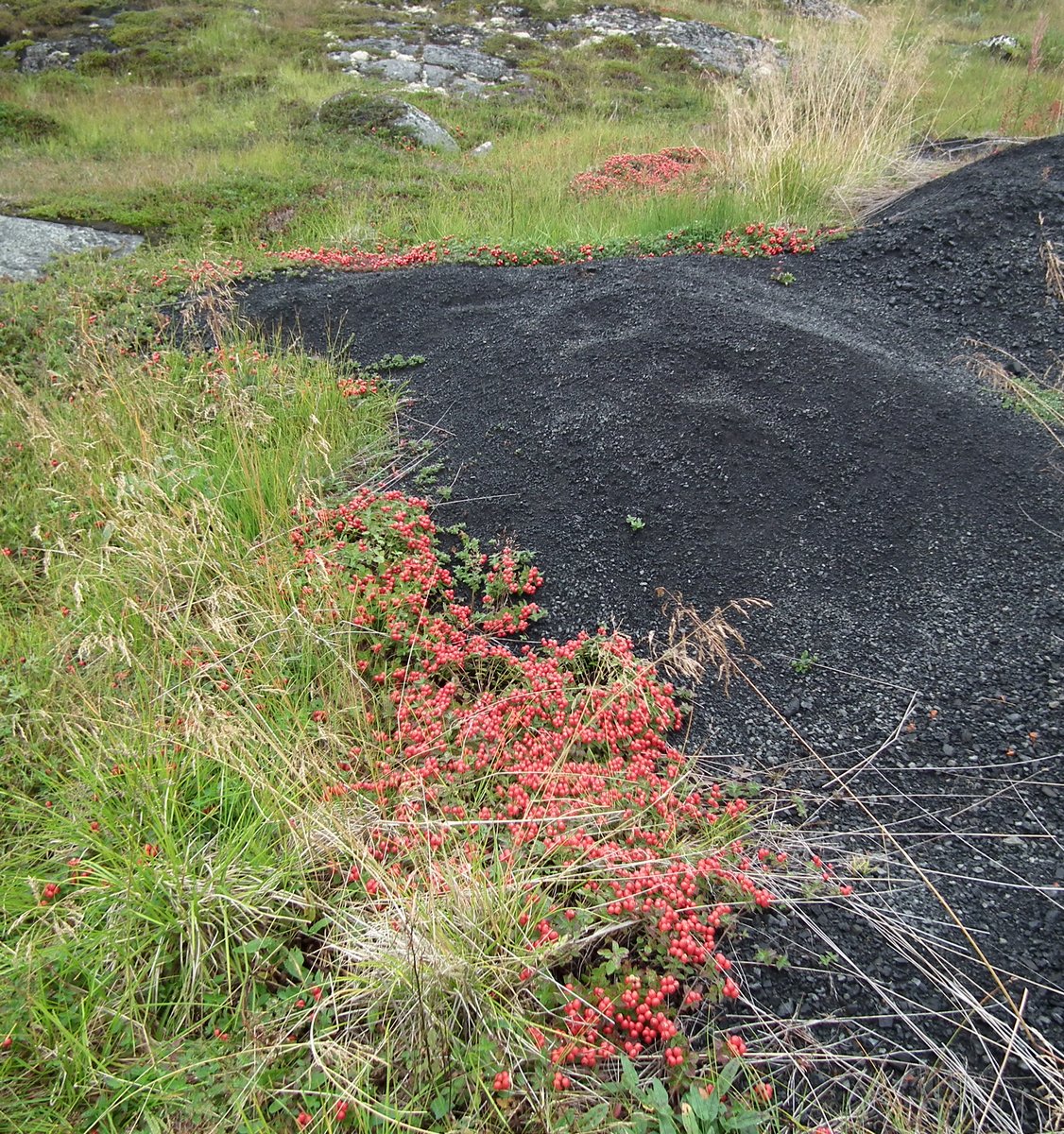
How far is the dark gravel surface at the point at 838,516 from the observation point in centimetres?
216

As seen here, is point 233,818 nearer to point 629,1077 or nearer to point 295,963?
point 295,963

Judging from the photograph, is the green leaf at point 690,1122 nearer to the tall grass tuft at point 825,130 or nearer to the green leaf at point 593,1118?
the green leaf at point 593,1118

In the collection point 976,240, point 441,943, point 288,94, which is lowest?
point 441,943

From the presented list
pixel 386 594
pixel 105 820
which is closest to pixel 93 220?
pixel 386 594

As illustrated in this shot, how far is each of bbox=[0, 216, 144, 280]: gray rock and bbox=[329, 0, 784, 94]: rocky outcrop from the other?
785 cm

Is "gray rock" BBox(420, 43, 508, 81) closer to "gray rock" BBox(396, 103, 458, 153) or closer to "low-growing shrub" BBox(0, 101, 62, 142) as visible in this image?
"gray rock" BBox(396, 103, 458, 153)

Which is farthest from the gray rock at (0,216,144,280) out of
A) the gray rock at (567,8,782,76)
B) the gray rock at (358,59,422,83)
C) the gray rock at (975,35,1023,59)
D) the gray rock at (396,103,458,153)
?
the gray rock at (975,35,1023,59)

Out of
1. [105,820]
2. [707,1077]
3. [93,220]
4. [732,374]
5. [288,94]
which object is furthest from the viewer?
[288,94]

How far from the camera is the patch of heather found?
1.92 meters

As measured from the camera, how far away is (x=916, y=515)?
11.2 feet

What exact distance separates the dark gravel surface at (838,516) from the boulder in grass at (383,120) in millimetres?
6341

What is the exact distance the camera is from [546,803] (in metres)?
2.34

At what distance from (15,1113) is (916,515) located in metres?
3.66

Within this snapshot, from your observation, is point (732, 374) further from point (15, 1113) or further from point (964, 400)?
point (15, 1113)
